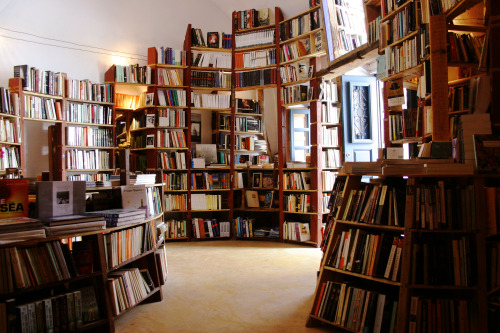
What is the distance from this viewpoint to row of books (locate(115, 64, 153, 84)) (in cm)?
655

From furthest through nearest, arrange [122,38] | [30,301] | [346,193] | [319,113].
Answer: [122,38]
[319,113]
[346,193]
[30,301]

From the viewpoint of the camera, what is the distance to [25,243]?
88.6 inches

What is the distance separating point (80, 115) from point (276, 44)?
370cm

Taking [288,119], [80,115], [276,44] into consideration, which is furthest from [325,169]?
[80,115]

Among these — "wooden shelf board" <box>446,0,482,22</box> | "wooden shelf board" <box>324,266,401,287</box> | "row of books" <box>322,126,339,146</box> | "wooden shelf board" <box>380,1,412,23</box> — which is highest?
"wooden shelf board" <box>380,1,412,23</box>

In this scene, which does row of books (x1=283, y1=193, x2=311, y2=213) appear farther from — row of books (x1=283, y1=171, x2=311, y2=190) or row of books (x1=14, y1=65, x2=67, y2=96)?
row of books (x1=14, y1=65, x2=67, y2=96)

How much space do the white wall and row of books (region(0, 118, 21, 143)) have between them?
804 millimetres

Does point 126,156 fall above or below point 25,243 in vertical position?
above

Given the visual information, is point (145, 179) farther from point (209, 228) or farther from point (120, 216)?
point (209, 228)

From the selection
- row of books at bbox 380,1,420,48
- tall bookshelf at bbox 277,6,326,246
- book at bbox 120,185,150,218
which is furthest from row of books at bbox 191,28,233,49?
book at bbox 120,185,150,218

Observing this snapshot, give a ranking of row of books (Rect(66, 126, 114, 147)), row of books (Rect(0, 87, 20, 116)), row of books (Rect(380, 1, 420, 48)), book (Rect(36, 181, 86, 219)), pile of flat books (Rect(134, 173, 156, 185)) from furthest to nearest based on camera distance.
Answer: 1. row of books (Rect(66, 126, 114, 147))
2. row of books (Rect(0, 87, 20, 116))
3. row of books (Rect(380, 1, 420, 48))
4. pile of flat books (Rect(134, 173, 156, 185))
5. book (Rect(36, 181, 86, 219))

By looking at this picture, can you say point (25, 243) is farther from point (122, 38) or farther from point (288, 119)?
point (122, 38)

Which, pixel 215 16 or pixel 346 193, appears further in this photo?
pixel 215 16

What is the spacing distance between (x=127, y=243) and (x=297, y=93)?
13.0 feet
